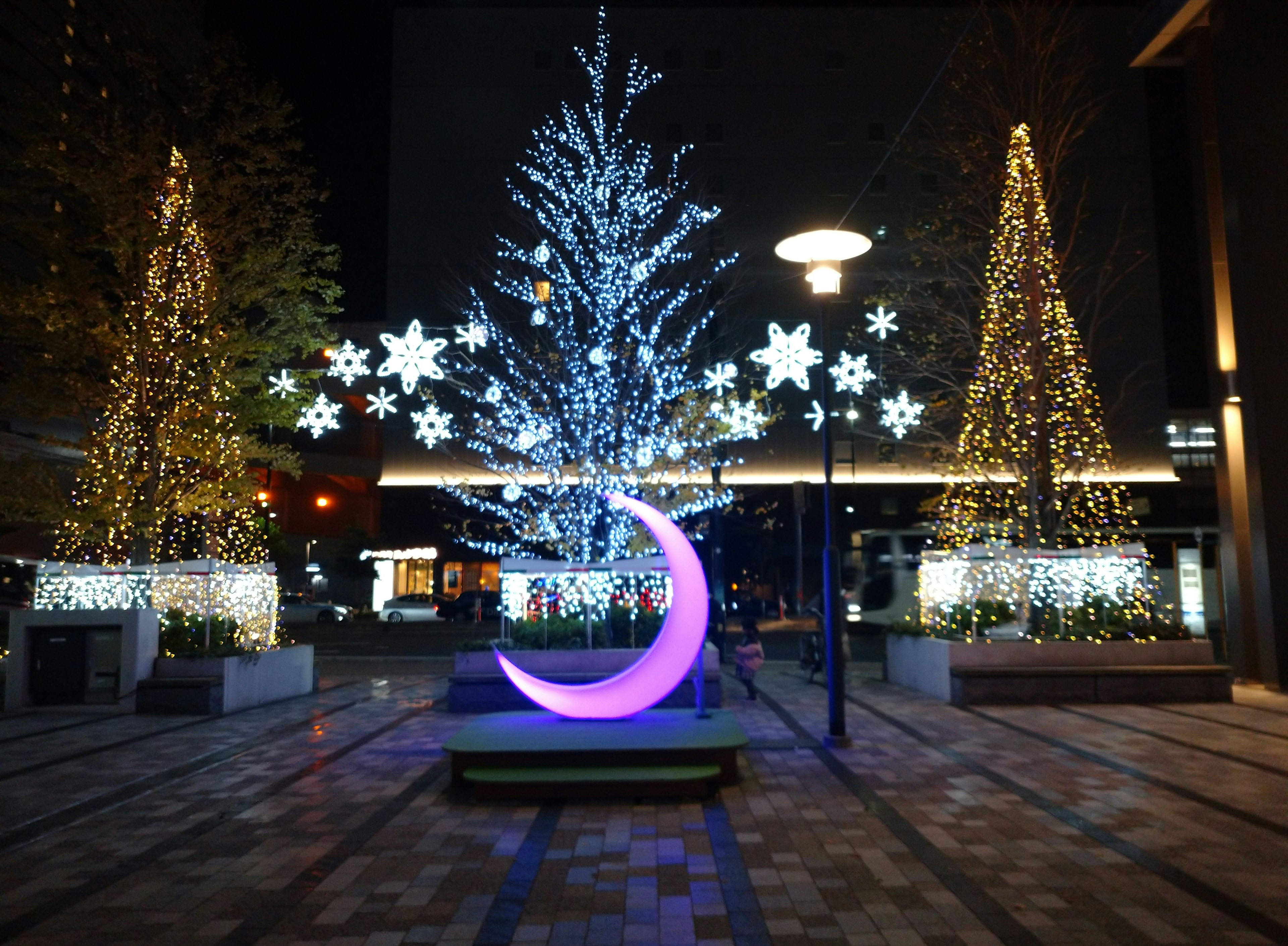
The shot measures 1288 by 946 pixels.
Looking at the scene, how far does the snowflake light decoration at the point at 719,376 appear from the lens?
20167mm

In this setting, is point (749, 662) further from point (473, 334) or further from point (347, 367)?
point (347, 367)

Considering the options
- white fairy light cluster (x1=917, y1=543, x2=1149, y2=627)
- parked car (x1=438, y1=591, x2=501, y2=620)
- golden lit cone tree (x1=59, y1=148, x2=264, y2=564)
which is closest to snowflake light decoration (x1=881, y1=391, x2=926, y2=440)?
white fairy light cluster (x1=917, y1=543, x2=1149, y2=627)

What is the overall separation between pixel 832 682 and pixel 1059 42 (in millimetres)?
13099

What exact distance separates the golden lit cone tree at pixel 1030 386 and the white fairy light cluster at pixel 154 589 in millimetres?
11799

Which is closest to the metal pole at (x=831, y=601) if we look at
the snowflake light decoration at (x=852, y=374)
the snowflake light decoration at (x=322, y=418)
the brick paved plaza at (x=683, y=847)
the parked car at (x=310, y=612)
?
the brick paved plaza at (x=683, y=847)

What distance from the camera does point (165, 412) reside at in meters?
15.6

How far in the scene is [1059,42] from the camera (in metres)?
17.0

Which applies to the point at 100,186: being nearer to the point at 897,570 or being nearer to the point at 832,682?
the point at 832,682

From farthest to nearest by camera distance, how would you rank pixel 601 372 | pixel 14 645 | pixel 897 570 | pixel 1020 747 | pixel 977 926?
pixel 897 570, pixel 601 372, pixel 14 645, pixel 1020 747, pixel 977 926

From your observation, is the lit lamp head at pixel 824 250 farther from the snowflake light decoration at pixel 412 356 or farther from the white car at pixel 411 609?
the white car at pixel 411 609

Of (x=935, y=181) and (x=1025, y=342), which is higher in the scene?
(x=935, y=181)

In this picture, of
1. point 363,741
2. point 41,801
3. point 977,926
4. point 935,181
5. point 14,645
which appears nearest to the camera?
point 977,926

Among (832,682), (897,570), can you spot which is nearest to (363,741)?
(832,682)

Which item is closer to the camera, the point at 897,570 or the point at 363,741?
the point at 363,741
